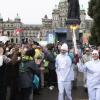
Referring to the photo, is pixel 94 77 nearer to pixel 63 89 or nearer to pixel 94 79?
pixel 94 79

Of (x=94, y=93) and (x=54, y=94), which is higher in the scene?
(x=94, y=93)

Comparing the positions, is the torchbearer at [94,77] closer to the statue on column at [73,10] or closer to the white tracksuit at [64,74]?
the white tracksuit at [64,74]

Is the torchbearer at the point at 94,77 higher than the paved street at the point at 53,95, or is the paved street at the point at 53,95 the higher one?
the torchbearer at the point at 94,77

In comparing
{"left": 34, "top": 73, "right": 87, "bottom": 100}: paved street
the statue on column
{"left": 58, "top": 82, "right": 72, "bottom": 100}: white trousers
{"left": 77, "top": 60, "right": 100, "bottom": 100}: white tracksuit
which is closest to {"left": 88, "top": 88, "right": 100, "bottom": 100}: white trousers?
{"left": 77, "top": 60, "right": 100, "bottom": 100}: white tracksuit

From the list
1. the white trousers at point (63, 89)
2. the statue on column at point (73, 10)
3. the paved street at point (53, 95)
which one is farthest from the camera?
the statue on column at point (73, 10)

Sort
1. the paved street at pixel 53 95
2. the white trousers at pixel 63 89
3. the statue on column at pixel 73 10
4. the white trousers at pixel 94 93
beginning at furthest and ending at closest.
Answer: the statue on column at pixel 73 10 → the paved street at pixel 53 95 → the white trousers at pixel 63 89 → the white trousers at pixel 94 93

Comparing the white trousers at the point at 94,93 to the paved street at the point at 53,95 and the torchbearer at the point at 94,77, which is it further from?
the paved street at the point at 53,95

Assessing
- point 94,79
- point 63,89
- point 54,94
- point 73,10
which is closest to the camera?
point 94,79

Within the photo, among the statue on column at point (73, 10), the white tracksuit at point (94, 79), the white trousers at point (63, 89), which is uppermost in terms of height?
the statue on column at point (73, 10)

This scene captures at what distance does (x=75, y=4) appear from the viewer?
104 feet

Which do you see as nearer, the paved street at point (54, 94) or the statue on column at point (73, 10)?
the paved street at point (54, 94)

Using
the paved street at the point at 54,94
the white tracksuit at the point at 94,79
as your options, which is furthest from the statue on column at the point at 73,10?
the white tracksuit at the point at 94,79

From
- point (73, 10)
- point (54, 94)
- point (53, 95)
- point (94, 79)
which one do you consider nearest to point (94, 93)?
point (94, 79)

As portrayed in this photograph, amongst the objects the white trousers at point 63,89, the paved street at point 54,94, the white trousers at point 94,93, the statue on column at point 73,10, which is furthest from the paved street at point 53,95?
the statue on column at point 73,10
